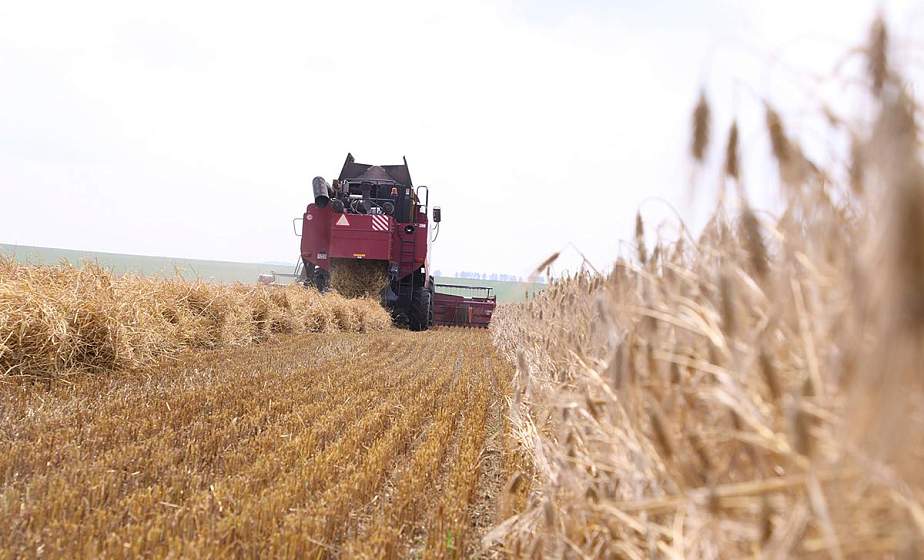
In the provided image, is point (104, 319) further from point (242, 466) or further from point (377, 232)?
point (377, 232)

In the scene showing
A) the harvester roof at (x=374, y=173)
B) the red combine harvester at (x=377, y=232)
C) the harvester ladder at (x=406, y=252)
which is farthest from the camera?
the harvester roof at (x=374, y=173)

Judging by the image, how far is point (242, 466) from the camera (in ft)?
12.5

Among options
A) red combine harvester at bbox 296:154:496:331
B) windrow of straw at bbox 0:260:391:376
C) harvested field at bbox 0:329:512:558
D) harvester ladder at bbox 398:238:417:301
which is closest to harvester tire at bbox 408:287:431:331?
red combine harvester at bbox 296:154:496:331

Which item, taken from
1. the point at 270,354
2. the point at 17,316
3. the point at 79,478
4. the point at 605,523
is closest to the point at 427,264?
the point at 270,354

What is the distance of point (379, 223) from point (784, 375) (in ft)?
45.4

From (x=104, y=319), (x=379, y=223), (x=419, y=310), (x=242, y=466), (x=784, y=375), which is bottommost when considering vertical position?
(x=242, y=466)

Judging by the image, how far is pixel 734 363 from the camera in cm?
121

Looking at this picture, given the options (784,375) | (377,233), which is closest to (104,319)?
(784,375)

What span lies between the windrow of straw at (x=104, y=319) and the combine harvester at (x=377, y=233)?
13.0 ft

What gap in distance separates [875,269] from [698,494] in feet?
2.28

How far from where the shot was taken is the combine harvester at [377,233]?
14711 millimetres

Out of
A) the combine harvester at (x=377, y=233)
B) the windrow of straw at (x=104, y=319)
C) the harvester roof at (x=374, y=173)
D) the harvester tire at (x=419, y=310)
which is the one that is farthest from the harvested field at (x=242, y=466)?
the harvester roof at (x=374, y=173)

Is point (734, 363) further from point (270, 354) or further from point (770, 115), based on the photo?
point (270, 354)

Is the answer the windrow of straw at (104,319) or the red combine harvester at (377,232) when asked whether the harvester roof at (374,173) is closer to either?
the red combine harvester at (377,232)
